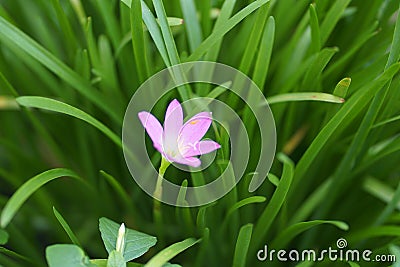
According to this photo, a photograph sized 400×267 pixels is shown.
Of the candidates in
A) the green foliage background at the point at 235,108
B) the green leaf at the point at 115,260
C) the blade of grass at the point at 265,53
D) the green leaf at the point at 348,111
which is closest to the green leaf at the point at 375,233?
the green foliage background at the point at 235,108

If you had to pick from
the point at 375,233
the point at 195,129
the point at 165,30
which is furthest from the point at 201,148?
the point at 375,233

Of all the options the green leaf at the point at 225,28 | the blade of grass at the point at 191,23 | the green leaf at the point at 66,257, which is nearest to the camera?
the green leaf at the point at 66,257

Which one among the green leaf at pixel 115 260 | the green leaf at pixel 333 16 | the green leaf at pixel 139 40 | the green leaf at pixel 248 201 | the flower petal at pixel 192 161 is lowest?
the green leaf at pixel 115 260

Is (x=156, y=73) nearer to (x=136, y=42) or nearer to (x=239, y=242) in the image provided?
(x=136, y=42)

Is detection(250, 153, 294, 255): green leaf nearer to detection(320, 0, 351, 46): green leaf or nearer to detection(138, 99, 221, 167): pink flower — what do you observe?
detection(138, 99, 221, 167): pink flower

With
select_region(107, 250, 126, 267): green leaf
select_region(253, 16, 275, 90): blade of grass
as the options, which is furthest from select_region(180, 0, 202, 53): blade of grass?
select_region(107, 250, 126, 267): green leaf

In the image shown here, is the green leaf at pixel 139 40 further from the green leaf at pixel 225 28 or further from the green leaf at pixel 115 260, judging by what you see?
the green leaf at pixel 115 260
